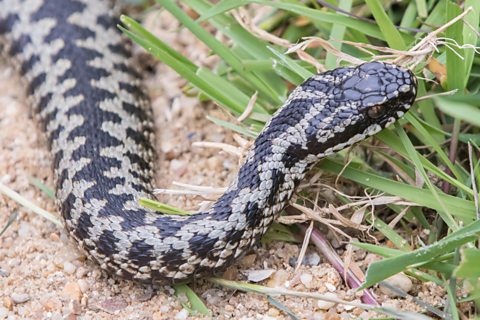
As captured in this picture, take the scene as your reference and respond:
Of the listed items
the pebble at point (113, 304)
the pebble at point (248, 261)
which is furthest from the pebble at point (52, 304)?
the pebble at point (248, 261)

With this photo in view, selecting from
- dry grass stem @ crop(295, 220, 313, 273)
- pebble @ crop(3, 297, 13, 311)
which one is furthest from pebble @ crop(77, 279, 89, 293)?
dry grass stem @ crop(295, 220, 313, 273)

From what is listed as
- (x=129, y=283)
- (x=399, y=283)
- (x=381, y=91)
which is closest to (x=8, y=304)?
(x=129, y=283)

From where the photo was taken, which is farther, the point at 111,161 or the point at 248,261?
the point at 111,161

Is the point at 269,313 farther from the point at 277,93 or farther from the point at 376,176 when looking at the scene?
the point at 277,93

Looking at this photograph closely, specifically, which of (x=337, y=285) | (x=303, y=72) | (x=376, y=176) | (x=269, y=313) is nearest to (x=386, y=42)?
(x=303, y=72)

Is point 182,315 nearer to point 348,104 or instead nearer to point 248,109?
point 248,109

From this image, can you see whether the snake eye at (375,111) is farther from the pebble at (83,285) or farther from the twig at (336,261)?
the pebble at (83,285)

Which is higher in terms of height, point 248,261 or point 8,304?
point 248,261
